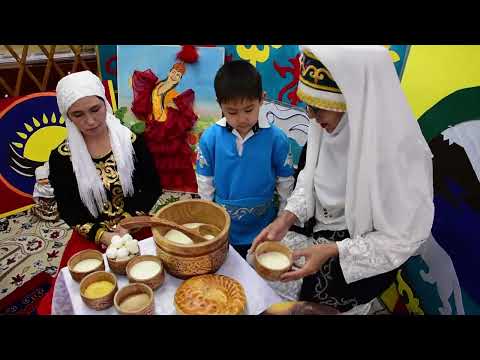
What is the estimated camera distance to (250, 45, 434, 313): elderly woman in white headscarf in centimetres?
101

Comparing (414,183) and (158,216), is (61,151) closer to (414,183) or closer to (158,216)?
(158,216)

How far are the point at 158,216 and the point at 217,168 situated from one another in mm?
567

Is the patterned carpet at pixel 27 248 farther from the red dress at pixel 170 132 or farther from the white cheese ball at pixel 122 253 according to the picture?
the white cheese ball at pixel 122 253

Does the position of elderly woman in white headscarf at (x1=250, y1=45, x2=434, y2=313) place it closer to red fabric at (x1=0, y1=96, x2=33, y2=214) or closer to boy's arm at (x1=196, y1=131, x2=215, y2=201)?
boy's arm at (x1=196, y1=131, x2=215, y2=201)

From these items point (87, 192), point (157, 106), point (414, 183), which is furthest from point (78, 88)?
point (157, 106)

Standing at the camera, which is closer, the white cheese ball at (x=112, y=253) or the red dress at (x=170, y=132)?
the white cheese ball at (x=112, y=253)

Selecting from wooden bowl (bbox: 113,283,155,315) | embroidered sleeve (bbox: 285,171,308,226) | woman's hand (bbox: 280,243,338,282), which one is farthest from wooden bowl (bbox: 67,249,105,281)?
embroidered sleeve (bbox: 285,171,308,226)

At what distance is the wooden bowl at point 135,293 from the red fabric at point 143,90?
205 cm

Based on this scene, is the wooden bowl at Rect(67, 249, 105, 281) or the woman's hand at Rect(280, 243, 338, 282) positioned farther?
the woman's hand at Rect(280, 243, 338, 282)

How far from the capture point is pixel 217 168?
5.39 feet

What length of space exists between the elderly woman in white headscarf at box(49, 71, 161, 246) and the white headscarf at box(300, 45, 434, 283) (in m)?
0.87

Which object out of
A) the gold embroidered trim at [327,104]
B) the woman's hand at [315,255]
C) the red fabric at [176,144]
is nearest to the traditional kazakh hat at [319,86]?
the gold embroidered trim at [327,104]

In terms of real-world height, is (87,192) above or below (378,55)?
below

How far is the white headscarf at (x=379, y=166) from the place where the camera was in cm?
100
